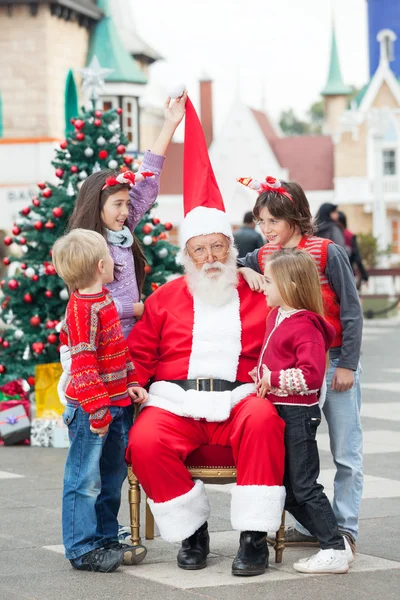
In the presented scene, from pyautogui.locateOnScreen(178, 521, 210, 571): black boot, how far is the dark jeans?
0.45 meters

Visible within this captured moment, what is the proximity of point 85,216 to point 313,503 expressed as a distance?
167 centimetres

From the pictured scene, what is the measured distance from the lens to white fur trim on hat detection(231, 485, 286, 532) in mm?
5184

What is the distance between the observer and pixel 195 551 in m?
5.32

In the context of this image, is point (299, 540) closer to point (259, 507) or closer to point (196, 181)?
point (259, 507)

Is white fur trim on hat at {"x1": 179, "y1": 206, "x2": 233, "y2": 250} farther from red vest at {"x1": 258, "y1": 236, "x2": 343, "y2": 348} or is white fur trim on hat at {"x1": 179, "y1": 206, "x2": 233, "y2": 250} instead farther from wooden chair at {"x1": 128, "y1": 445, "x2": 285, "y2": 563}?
wooden chair at {"x1": 128, "y1": 445, "x2": 285, "y2": 563}

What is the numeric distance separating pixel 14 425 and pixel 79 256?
4.16 meters

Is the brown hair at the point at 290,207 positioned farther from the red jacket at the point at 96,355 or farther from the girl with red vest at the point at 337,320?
the red jacket at the point at 96,355

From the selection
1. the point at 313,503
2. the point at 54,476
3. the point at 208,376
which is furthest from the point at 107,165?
the point at 313,503

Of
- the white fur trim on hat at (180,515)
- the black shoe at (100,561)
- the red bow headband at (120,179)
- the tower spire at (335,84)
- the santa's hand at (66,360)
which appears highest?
the tower spire at (335,84)

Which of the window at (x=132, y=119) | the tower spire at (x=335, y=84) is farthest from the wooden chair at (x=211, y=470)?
the tower spire at (x=335, y=84)

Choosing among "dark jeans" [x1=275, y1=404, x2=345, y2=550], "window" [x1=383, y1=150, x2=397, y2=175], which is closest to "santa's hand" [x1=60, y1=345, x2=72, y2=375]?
"dark jeans" [x1=275, y1=404, x2=345, y2=550]

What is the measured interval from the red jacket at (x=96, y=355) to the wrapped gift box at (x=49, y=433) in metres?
3.56

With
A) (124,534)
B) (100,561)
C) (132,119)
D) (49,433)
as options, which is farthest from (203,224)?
(132,119)

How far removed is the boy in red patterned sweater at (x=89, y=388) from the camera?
5.20 m
